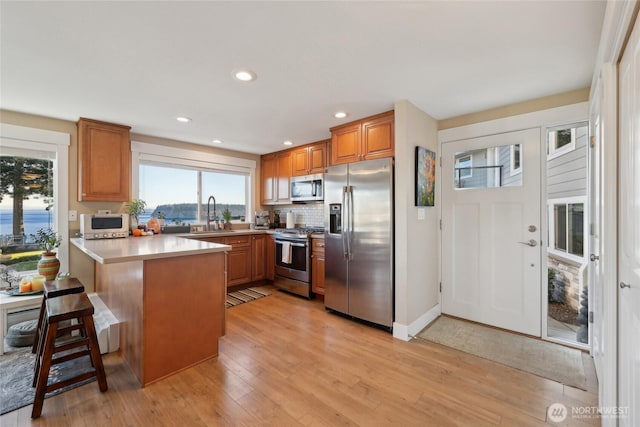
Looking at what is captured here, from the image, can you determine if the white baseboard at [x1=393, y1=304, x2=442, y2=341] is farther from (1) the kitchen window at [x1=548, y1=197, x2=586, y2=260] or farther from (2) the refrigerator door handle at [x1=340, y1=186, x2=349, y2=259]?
(1) the kitchen window at [x1=548, y1=197, x2=586, y2=260]

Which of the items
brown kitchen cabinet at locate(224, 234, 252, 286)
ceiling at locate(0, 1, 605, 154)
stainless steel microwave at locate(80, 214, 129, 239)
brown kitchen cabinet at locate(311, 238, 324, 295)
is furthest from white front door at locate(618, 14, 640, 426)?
stainless steel microwave at locate(80, 214, 129, 239)

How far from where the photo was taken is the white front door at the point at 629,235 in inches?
42.6

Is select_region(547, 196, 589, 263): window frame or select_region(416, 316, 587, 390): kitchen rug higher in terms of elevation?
select_region(547, 196, 589, 263): window frame

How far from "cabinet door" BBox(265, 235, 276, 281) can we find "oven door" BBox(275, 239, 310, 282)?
0.17 m

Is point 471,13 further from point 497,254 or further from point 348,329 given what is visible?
point 348,329

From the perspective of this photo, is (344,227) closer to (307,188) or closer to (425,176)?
(425,176)

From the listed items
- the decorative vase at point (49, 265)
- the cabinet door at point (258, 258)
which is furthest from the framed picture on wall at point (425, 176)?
the decorative vase at point (49, 265)

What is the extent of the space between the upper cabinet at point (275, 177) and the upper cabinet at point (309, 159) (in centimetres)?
17

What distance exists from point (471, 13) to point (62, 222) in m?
4.37

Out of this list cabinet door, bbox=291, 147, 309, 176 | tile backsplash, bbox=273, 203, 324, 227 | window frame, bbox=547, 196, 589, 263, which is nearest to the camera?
window frame, bbox=547, 196, 589, 263

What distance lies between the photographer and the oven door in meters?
3.93

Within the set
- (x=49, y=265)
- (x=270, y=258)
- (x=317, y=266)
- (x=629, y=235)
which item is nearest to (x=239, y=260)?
(x=270, y=258)

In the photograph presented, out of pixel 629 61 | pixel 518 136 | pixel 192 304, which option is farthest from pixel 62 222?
pixel 518 136

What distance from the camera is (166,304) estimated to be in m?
2.05
